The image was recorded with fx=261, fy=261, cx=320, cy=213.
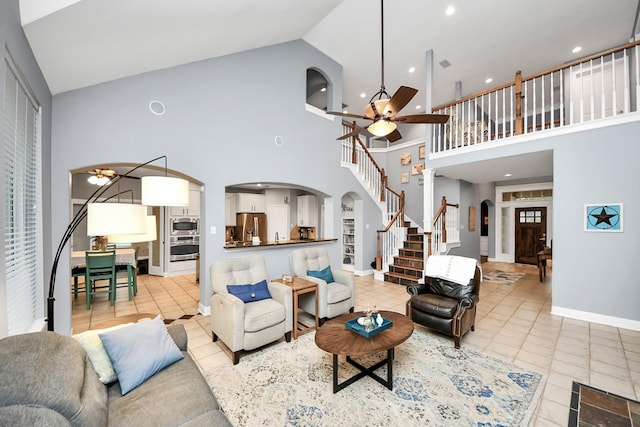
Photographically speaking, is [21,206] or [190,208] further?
[190,208]

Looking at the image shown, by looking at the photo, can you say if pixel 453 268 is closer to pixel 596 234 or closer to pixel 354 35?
pixel 596 234

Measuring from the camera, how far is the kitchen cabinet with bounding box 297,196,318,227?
8.25 m

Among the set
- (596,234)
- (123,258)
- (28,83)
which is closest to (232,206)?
(123,258)

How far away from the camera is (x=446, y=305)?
308 centimetres

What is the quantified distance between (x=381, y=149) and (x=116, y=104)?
23.0 ft

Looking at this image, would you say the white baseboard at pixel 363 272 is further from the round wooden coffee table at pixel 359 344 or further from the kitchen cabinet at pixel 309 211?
the round wooden coffee table at pixel 359 344

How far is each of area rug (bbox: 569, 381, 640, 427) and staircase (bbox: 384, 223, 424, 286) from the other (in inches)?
132

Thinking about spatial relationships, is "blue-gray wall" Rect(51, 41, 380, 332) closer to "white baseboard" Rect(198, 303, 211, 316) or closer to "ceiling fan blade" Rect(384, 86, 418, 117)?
"white baseboard" Rect(198, 303, 211, 316)

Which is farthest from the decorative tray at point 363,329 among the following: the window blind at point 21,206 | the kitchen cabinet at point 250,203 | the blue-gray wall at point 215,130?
the kitchen cabinet at point 250,203

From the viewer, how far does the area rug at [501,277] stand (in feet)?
20.0

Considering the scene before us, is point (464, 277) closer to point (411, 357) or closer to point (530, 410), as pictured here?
point (411, 357)

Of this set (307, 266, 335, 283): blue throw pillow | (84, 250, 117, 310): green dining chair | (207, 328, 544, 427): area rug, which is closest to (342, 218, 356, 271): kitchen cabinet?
(307, 266, 335, 283): blue throw pillow

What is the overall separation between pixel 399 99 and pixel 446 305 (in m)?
Answer: 2.39

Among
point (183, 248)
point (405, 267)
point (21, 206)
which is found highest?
point (21, 206)
